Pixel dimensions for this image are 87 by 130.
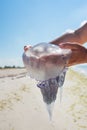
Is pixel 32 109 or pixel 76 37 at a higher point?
pixel 76 37

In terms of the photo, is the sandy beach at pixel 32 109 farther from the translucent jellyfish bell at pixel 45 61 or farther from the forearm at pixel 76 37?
the translucent jellyfish bell at pixel 45 61

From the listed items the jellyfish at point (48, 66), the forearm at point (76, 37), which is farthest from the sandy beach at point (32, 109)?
the jellyfish at point (48, 66)

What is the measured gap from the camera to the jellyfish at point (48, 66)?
2.81 feet

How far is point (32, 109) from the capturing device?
32.1 ft

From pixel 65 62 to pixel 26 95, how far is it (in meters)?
9.91

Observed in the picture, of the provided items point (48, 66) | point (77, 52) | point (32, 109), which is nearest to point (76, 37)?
point (77, 52)

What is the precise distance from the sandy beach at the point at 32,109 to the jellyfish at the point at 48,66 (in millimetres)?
7058

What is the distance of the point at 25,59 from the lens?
0.90 meters

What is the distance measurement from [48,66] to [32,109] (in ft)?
29.8

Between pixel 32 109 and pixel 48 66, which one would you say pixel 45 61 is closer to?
pixel 48 66

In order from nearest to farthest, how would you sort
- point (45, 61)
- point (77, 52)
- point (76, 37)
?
point (45, 61), point (77, 52), point (76, 37)

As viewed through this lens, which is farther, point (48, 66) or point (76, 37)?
point (76, 37)

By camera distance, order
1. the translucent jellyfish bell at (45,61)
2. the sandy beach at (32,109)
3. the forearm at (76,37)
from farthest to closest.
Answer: the sandy beach at (32,109) → the forearm at (76,37) → the translucent jellyfish bell at (45,61)

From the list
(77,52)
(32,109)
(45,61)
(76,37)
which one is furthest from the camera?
(32,109)
